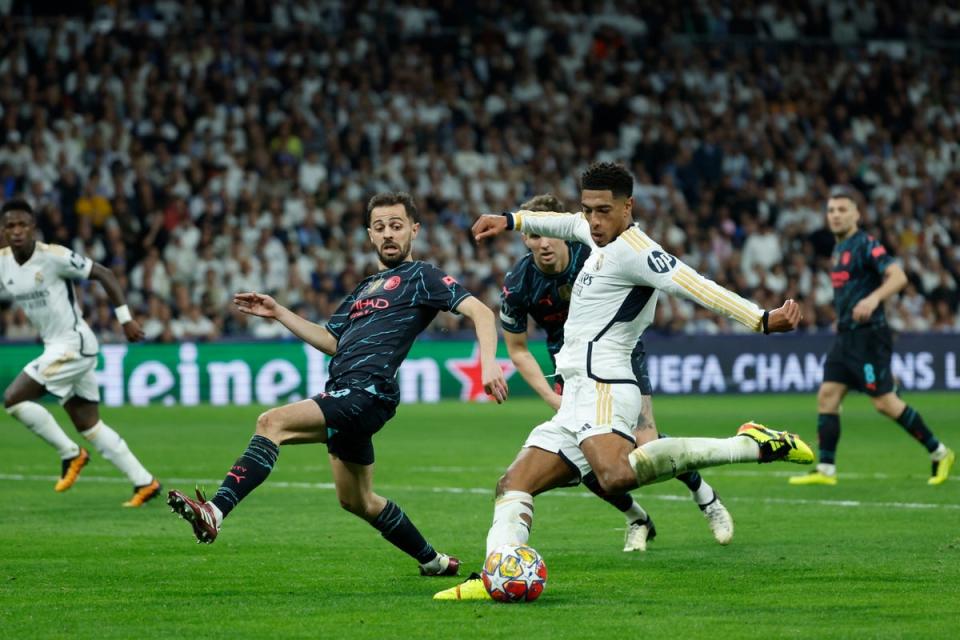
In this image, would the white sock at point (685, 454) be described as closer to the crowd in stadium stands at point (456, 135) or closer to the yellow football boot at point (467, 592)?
the yellow football boot at point (467, 592)

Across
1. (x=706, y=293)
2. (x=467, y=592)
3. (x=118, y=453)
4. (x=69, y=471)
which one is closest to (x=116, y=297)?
(x=118, y=453)

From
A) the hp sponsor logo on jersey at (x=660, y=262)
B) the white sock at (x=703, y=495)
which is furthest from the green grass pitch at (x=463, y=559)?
the hp sponsor logo on jersey at (x=660, y=262)

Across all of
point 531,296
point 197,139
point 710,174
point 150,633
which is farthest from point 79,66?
point 150,633

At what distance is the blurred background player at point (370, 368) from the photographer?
7281 millimetres

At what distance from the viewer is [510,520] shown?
7.24 m

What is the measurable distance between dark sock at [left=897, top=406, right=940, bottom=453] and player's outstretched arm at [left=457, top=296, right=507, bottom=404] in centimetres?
671

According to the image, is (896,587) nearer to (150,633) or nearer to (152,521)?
(150,633)

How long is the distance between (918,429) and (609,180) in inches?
268

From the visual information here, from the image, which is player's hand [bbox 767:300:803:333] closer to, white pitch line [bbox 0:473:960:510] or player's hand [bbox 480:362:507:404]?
player's hand [bbox 480:362:507:404]

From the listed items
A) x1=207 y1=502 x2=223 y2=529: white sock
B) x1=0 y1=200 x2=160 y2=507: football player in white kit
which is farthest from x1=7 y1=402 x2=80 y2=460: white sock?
x1=207 y1=502 x2=223 y2=529: white sock

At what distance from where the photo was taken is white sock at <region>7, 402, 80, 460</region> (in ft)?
41.3

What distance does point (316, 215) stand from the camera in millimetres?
26547

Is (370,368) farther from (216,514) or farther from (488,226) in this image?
(216,514)

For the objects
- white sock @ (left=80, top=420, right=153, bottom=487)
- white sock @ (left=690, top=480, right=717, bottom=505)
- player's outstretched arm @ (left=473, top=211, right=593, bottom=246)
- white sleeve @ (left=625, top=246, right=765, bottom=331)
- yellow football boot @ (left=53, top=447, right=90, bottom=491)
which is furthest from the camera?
yellow football boot @ (left=53, top=447, right=90, bottom=491)
